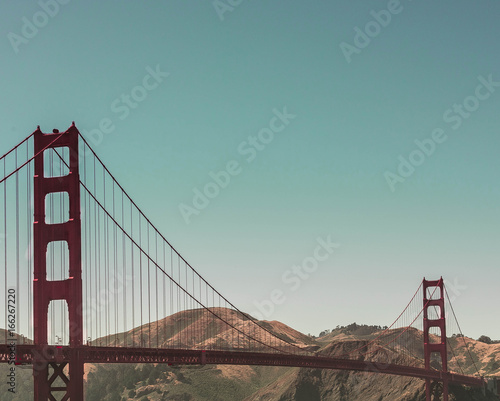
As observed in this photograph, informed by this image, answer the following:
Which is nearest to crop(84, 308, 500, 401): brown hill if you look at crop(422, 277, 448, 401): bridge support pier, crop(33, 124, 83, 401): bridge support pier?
crop(422, 277, 448, 401): bridge support pier

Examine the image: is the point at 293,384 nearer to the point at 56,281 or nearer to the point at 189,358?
the point at 189,358

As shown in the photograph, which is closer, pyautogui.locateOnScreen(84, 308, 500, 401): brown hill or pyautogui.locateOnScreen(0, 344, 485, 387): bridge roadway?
pyautogui.locateOnScreen(0, 344, 485, 387): bridge roadway

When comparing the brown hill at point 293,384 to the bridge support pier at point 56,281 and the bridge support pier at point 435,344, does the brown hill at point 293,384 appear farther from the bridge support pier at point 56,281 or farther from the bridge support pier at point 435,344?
the bridge support pier at point 56,281

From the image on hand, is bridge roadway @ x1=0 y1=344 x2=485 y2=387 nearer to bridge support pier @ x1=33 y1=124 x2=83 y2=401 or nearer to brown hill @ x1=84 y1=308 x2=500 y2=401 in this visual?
bridge support pier @ x1=33 y1=124 x2=83 y2=401

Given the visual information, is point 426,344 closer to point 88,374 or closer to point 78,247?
point 88,374

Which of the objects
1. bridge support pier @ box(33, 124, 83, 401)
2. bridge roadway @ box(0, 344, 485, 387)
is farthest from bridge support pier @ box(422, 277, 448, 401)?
bridge support pier @ box(33, 124, 83, 401)

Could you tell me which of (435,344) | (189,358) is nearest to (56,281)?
(189,358)
